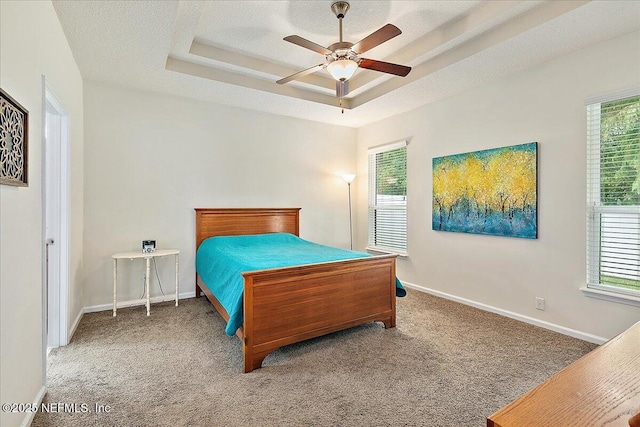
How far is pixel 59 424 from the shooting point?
5.91 ft

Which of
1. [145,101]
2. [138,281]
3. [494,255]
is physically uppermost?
[145,101]

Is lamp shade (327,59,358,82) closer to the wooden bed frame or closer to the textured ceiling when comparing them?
the textured ceiling

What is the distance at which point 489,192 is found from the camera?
3.60 metres

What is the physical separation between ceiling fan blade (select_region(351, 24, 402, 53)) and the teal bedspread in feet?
5.82

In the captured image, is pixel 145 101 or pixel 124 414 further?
pixel 145 101

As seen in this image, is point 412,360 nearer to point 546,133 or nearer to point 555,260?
point 555,260

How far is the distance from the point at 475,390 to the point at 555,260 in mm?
1712

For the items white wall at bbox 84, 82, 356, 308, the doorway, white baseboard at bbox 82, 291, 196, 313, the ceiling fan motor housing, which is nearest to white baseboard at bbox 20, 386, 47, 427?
the doorway

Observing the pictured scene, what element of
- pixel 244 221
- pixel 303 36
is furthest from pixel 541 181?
pixel 244 221

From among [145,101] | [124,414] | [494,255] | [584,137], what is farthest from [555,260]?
[145,101]

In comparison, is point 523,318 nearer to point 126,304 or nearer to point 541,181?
point 541,181

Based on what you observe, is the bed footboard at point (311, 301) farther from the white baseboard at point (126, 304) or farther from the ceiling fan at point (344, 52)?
the white baseboard at point (126, 304)

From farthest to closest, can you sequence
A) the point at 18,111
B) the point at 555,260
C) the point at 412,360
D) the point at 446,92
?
the point at 446,92 → the point at 555,260 → the point at 412,360 → the point at 18,111

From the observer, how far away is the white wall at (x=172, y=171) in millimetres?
3699
